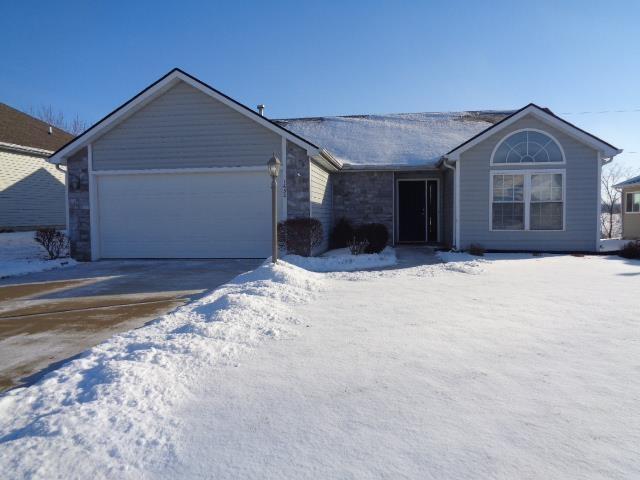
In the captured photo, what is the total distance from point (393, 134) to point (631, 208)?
9682 mm

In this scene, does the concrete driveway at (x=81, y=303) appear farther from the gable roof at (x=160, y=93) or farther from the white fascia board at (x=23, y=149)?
the white fascia board at (x=23, y=149)

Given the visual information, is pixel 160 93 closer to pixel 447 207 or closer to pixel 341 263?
pixel 341 263

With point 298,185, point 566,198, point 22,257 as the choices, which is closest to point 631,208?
point 566,198

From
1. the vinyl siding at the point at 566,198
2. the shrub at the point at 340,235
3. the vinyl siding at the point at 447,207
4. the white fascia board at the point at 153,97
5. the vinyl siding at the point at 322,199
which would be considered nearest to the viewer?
the white fascia board at the point at 153,97

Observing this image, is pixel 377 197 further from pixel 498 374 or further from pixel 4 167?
pixel 4 167

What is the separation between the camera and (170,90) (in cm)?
1151

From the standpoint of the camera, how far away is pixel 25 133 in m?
17.7

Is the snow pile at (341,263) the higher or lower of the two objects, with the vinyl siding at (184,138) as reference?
lower

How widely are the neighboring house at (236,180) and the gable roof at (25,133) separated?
21.2ft

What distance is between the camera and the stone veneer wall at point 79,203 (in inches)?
464

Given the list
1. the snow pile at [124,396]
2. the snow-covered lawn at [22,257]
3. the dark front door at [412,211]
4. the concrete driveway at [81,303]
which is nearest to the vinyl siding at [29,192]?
the snow-covered lawn at [22,257]

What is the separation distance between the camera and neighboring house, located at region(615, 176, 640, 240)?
658 inches

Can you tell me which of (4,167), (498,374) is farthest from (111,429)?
(4,167)

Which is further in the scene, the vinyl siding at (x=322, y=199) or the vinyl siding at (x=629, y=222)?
the vinyl siding at (x=629, y=222)
